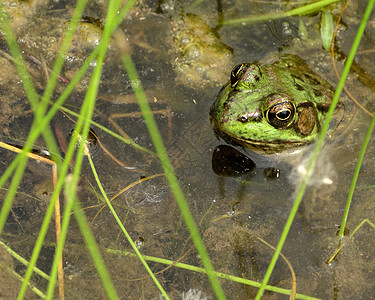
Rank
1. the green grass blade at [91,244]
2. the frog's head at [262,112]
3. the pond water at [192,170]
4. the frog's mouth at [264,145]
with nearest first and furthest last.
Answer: the green grass blade at [91,244] → the pond water at [192,170] → the frog's head at [262,112] → the frog's mouth at [264,145]

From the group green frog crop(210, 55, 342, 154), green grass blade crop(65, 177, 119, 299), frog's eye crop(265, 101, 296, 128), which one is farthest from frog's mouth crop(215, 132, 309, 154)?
green grass blade crop(65, 177, 119, 299)

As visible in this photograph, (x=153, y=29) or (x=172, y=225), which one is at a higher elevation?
(x=153, y=29)

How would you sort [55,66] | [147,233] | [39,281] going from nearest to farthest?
[39,281] → [147,233] → [55,66]

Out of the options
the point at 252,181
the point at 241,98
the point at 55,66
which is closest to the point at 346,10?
the point at 241,98

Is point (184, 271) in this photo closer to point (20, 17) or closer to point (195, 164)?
point (195, 164)

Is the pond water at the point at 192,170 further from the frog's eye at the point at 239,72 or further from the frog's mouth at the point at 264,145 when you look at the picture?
the frog's eye at the point at 239,72

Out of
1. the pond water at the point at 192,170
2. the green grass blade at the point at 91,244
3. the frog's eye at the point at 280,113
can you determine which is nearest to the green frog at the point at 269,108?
the frog's eye at the point at 280,113
